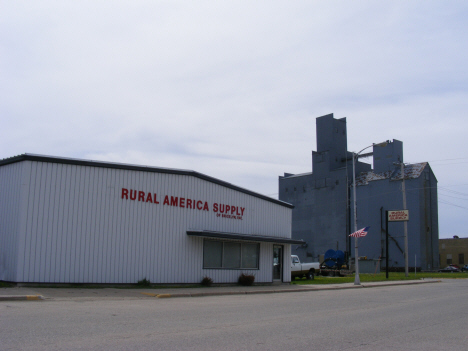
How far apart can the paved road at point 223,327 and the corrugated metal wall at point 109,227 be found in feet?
15.4

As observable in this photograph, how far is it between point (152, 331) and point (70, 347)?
207 cm

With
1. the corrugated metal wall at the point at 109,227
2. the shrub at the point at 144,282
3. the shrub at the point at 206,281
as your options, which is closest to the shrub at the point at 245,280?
the corrugated metal wall at the point at 109,227

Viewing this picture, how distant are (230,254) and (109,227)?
7530 mm

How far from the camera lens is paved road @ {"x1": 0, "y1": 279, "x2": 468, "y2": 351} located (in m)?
8.14

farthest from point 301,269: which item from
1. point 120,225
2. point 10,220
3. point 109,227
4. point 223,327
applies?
point 223,327

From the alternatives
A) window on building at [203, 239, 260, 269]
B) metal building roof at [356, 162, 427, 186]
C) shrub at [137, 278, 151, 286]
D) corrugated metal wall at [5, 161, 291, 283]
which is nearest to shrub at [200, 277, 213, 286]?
corrugated metal wall at [5, 161, 291, 283]

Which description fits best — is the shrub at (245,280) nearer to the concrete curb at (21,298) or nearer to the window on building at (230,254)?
the window on building at (230,254)

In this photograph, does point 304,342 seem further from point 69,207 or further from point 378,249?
point 378,249

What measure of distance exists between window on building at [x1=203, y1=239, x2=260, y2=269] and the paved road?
382 inches

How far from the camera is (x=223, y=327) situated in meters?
10.1

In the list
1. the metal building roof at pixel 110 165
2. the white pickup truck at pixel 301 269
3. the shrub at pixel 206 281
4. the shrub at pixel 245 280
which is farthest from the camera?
the white pickup truck at pixel 301 269

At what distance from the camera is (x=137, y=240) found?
21828 millimetres

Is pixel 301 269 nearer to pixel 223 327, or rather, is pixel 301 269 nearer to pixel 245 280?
pixel 245 280

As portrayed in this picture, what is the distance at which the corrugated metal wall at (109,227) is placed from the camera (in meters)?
19.1
